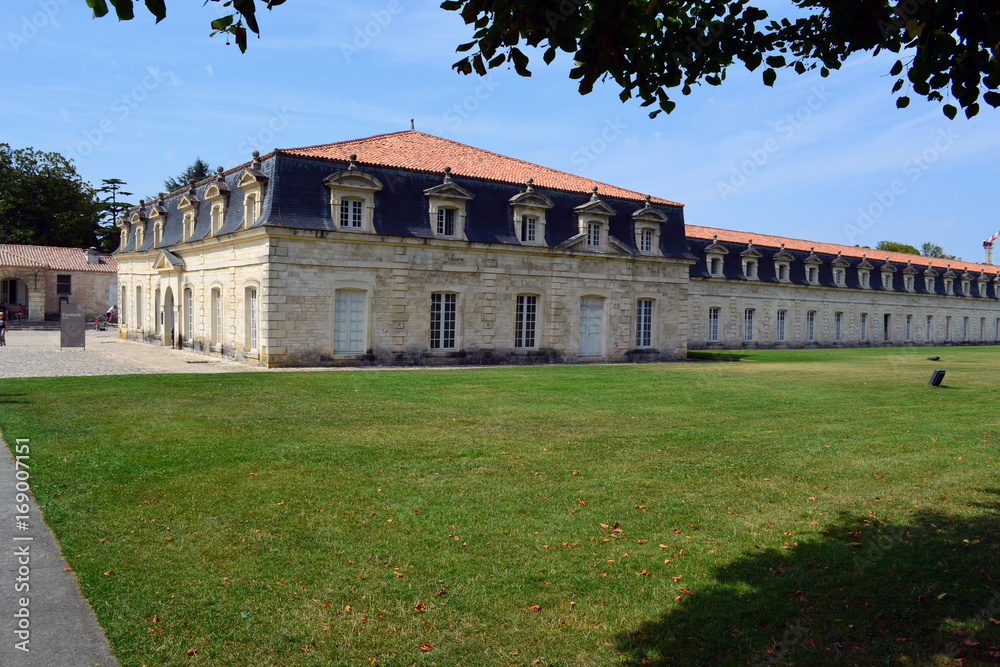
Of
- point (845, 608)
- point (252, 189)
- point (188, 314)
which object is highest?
point (252, 189)

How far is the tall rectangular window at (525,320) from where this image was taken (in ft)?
77.2

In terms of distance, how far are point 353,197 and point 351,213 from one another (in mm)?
489

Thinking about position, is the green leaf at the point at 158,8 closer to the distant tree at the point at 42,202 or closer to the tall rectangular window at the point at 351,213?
the tall rectangular window at the point at 351,213

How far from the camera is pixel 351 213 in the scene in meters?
20.3

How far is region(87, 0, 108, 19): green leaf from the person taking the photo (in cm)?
328

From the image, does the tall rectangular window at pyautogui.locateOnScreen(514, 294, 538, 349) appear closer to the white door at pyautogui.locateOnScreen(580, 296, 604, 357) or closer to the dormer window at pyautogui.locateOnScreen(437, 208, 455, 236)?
the white door at pyautogui.locateOnScreen(580, 296, 604, 357)

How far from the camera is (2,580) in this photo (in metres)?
4.29

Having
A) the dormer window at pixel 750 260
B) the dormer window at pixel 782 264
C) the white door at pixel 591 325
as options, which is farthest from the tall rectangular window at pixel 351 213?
the dormer window at pixel 782 264

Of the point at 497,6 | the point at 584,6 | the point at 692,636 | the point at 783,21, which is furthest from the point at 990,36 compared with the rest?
the point at 692,636

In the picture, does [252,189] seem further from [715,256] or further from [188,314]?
[715,256]

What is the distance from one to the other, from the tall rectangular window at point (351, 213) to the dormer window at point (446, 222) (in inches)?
105

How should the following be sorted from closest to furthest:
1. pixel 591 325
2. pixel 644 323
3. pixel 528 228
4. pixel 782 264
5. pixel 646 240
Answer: pixel 528 228, pixel 591 325, pixel 646 240, pixel 644 323, pixel 782 264

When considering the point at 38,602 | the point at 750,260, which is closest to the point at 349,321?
the point at 38,602

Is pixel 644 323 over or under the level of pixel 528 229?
under
